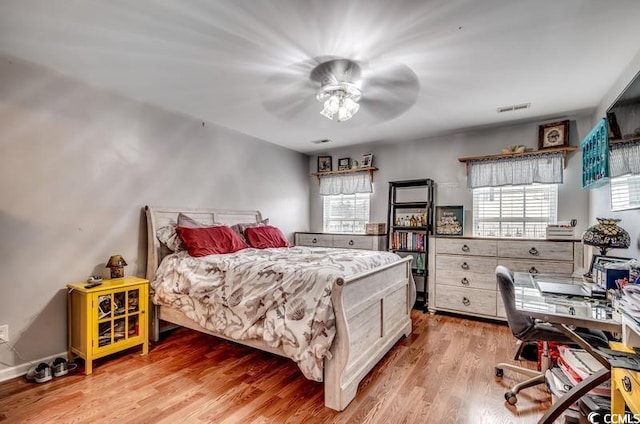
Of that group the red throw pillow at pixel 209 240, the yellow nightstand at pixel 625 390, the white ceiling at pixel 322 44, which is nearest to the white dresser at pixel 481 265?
the white ceiling at pixel 322 44

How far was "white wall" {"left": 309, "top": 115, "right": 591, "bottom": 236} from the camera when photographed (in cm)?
348

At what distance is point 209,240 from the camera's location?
311cm

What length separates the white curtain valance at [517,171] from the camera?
353cm

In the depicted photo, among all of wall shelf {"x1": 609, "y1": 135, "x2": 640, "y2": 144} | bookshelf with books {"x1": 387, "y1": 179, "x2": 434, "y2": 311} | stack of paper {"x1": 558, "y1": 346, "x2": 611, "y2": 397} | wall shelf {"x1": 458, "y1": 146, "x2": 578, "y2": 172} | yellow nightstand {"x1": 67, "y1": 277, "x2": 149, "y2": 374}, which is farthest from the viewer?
bookshelf with books {"x1": 387, "y1": 179, "x2": 434, "y2": 311}

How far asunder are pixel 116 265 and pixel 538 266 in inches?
166

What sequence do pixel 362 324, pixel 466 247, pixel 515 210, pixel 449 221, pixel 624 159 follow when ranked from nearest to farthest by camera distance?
pixel 624 159 → pixel 362 324 → pixel 466 247 → pixel 515 210 → pixel 449 221

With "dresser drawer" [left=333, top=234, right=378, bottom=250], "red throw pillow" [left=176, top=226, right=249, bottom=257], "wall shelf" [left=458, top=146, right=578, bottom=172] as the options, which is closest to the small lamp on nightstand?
"red throw pillow" [left=176, top=226, right=249, bottom=257]

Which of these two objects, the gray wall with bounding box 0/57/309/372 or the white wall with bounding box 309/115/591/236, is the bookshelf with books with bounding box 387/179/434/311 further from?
the gray wall with bounding box 0/57/309/372

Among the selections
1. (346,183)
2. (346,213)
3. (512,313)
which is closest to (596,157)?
(512,313)

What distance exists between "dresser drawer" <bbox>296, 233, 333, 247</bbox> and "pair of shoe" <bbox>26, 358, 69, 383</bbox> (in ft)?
10.4

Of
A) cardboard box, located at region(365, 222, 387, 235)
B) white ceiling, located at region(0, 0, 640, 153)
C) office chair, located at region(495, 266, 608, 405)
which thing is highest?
white ceiling, located at region(0, 0, 640, 153)

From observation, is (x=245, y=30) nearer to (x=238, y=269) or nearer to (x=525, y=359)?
(x=238, y=269)

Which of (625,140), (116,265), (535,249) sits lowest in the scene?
(116,265)

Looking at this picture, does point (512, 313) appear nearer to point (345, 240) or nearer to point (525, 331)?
point (525, 331)
